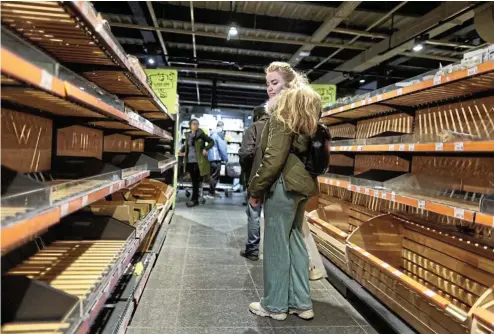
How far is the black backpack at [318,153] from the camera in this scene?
254cm

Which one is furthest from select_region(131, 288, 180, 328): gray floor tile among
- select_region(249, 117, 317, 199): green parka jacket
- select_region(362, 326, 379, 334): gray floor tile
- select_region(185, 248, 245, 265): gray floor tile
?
select_region(362, 326, 379, 334): gray floor tile

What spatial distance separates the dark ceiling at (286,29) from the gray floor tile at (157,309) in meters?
4.38

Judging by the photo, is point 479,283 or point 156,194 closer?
point 479,283

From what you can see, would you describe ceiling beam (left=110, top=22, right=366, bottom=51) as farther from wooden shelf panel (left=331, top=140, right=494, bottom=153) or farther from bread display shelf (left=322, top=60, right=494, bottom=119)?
wooden shelf panel (left=331, top=140, right=494, bottom=153)

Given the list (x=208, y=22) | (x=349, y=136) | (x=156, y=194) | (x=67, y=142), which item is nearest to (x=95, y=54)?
(x=67, y=142)

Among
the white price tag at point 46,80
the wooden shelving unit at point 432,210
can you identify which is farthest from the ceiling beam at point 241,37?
the white price tag at point 46,80

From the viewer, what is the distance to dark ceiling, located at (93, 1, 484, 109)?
18.6ft

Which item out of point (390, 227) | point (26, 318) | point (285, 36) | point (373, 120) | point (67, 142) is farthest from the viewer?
point (285, 36)

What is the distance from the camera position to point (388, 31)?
648cm

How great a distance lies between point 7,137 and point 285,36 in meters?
6.14

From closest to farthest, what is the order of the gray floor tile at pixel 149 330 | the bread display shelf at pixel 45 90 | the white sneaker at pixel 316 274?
the bread display shelf at pixel 45 90 < the gray floor tile at pixel 149 330 < the white sneaker at pixel 316 274

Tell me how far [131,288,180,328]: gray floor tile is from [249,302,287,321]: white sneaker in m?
0.57

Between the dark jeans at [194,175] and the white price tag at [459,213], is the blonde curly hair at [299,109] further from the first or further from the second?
the dark jeans at [194,175]

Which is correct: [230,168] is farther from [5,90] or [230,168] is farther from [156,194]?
[5,90]
